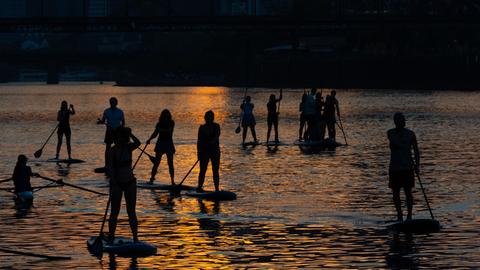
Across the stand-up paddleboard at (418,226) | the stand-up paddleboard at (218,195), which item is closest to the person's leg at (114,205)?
the stand-up paddleboard at (418,226)

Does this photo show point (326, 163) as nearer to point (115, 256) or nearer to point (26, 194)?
point (26, 194)

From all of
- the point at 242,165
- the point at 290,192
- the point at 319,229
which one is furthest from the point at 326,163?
the point at 319,229

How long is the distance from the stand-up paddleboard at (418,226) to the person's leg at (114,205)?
5338 mm

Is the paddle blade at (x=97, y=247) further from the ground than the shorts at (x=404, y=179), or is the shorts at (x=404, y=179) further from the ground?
the shorts at (x=404, y=179)

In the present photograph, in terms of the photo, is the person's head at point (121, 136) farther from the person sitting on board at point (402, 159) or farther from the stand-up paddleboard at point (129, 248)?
the person sitting on board at point (402, 159)

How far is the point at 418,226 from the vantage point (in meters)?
28.0

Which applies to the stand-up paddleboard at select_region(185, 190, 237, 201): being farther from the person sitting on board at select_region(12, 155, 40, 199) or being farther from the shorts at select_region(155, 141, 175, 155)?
the person sitting on board at select_region(12, 155, 40, 199)

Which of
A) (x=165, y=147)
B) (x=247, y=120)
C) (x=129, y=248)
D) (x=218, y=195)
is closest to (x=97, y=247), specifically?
(x=129, y=248)

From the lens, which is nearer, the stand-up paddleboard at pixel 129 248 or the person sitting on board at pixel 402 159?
the stand-up paddleboard at pixel 129 248

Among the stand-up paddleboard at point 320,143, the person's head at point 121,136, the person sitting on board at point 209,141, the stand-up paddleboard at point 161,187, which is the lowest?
the stand-up paddleboard at point 320,143

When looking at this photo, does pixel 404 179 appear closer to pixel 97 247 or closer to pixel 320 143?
pixel 97 247

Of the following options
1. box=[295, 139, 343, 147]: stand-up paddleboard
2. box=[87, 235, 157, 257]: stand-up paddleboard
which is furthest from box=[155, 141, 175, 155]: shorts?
box=[295, 139, 343, 147]: stand-up paddleboard

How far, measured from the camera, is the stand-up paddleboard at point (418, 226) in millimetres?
28016

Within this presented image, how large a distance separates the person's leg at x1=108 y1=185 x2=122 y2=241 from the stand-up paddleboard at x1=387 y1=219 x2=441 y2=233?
210 inches
